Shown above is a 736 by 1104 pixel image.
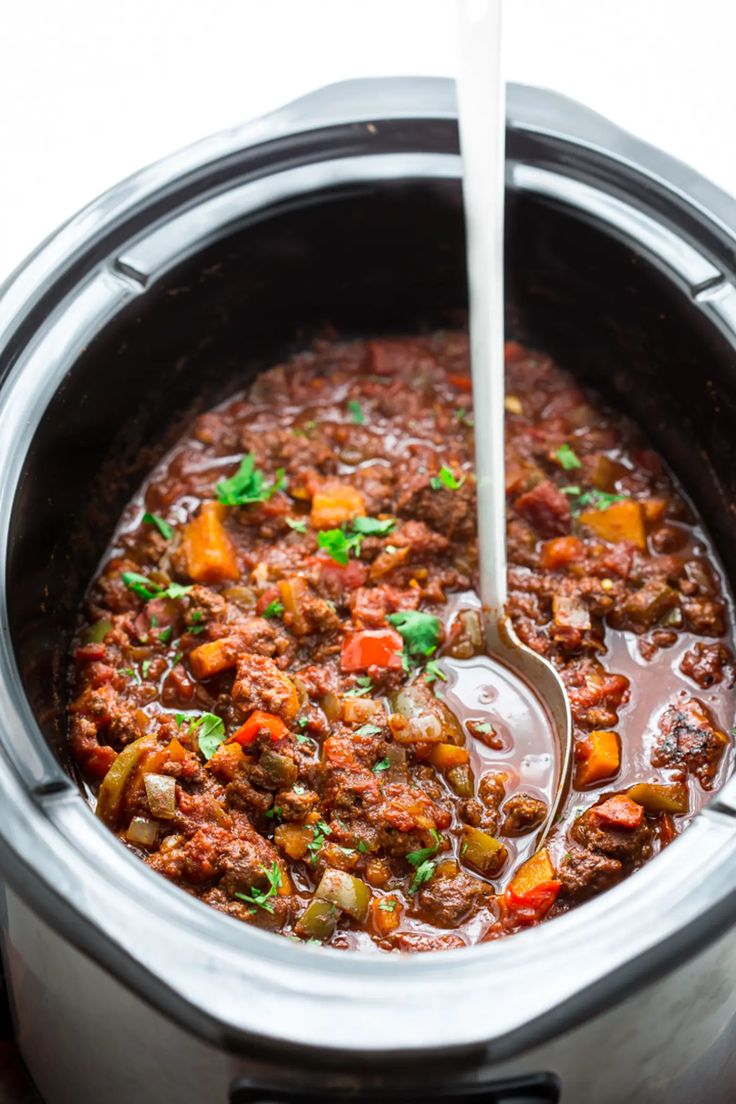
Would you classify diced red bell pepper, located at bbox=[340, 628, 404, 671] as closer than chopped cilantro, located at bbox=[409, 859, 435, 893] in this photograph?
No

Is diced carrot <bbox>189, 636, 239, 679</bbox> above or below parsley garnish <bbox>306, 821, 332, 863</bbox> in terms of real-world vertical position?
above

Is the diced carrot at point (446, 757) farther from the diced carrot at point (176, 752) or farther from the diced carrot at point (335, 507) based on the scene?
the diced carrot at point (335, 507)

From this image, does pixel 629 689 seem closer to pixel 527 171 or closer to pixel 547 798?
pixel 547 798

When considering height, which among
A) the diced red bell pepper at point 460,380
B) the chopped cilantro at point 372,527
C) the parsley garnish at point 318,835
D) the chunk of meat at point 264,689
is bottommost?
the parsley garnish at point 318,835

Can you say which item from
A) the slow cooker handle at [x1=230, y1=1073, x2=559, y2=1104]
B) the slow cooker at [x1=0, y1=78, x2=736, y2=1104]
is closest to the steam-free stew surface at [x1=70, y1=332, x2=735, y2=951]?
the slow cooker at [x1=0, y1=78, x2=736, y2=1104]

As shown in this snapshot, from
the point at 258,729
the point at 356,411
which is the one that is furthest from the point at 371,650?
the point at 356,411

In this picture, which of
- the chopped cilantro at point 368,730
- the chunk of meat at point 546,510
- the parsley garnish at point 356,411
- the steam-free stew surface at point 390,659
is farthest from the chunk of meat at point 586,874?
the parsley garnish at point 356,411

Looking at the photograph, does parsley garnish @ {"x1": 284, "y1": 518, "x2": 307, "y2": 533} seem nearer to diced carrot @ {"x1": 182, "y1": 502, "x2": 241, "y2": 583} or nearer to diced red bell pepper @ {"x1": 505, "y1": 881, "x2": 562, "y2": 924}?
diced carrot @ {"x1": 182, "y1": 502, "x2": 241, "y2": 583}

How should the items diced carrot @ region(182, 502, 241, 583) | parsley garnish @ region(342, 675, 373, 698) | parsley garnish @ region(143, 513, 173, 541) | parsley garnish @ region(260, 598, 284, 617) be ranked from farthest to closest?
parsley garnish @ region(143, 513, 173, 541) < diced carrot @ region(182, 502, 241, 583) < parsley garnish @ region(260, 598, 284, 617) < parsley garnish @ region(342, 675, 373, 698)
